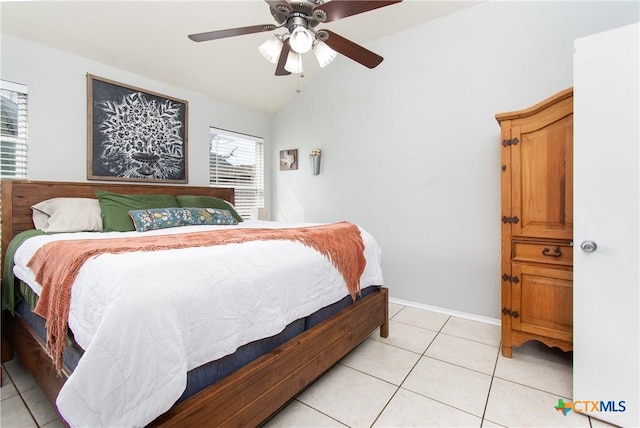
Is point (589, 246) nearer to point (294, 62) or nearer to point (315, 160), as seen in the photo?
Result: point (294, 62)

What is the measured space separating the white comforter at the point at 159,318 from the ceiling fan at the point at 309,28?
3.96 ft

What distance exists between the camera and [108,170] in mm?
2910

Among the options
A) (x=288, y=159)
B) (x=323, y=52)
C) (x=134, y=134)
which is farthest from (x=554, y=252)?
(x=134, y=134)

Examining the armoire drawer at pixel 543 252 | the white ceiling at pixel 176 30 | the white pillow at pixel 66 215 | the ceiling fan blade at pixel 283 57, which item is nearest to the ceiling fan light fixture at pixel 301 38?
the ceiling fan blade at pixel 283 57

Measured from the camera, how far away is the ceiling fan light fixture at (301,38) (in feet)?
5.41

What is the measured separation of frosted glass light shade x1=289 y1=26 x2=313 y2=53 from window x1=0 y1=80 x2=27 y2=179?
2.37 meters

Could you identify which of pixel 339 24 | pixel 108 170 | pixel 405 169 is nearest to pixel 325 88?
pixel 339 24

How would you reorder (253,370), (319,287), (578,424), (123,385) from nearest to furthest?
(123,385) < (253,370) < (578,424) < (319,287)

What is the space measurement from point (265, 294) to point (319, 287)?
0.44 metres

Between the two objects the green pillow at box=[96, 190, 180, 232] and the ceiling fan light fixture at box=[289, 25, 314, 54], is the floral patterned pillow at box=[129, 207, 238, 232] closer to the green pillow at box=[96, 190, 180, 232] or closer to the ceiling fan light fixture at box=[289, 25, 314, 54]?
the green pillow at box=[96, 190, 180, 232]

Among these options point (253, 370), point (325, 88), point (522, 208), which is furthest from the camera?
point (325, 88)

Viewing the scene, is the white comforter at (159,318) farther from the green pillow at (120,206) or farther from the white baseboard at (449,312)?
the white baseboard at (449,312)

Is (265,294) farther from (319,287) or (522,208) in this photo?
(522,208)

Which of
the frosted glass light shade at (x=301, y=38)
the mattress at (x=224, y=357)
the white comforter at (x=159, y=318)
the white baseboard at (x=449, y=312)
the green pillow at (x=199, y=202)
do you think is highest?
the frosted glass light shade at (x=301, y=38)
